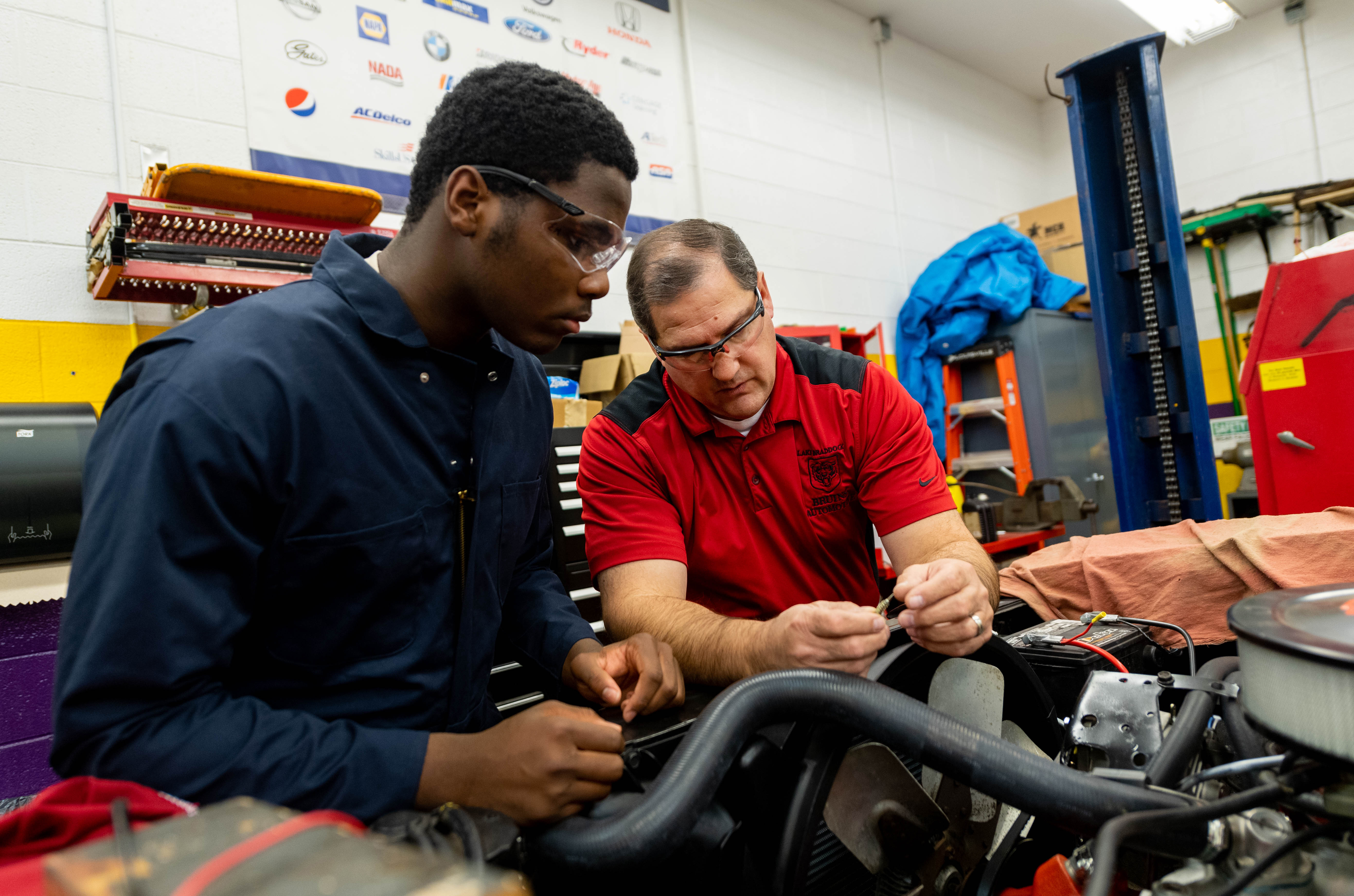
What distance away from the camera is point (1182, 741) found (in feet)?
2.41

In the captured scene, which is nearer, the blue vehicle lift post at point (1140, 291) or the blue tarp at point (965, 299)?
the blue vehicle lift post at point (1140, 291)

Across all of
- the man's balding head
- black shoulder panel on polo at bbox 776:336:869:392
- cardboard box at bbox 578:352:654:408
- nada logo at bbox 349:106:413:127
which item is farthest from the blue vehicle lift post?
nada logo at bbox 349:106:413:127

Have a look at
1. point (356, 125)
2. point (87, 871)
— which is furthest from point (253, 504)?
point (356, 125)

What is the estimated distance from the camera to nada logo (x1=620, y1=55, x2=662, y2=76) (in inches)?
148

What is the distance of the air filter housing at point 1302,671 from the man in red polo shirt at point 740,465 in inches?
29.2

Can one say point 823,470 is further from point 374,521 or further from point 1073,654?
point 374,521

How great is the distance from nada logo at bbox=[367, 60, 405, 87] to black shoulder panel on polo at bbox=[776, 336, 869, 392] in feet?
7.11

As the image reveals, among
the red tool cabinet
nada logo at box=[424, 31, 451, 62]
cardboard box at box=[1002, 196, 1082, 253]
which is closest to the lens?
the red tool cabinet

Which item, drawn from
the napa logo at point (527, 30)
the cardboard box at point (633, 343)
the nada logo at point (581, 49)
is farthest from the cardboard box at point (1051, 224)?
the cardboard box at point (633, 343)

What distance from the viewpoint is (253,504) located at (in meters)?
0.82

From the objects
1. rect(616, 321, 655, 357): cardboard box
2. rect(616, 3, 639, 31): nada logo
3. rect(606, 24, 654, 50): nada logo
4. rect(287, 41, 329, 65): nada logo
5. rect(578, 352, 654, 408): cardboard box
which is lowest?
rect(578, 352, 654, 408): cardboard box

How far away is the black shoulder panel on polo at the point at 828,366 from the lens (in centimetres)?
162

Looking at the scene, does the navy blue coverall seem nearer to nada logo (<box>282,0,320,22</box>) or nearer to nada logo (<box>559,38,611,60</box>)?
nada logo (<box>282,0,320,22</box>)

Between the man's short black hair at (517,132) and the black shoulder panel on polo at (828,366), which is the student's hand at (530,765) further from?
the black shoulder panel on polo at (828,366)
